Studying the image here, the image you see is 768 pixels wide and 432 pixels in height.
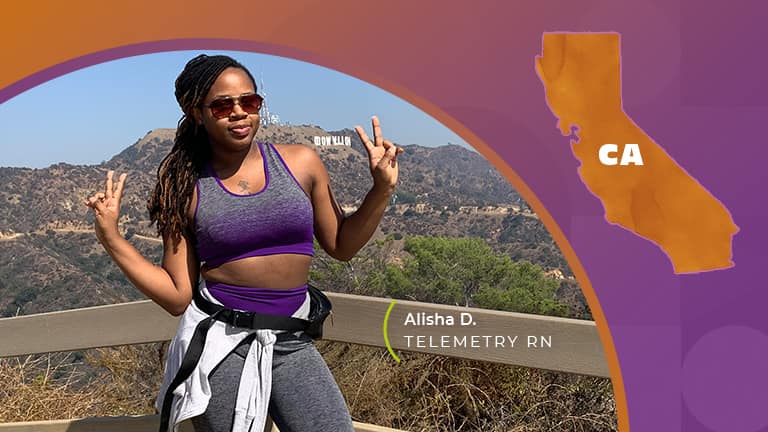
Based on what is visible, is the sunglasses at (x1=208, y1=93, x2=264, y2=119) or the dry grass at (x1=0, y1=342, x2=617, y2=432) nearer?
the sunglasses at (x1=208, y1=93, x2=264, y2=119)

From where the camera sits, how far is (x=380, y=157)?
94.6 inches

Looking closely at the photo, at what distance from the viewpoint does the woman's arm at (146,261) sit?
235 centimetres

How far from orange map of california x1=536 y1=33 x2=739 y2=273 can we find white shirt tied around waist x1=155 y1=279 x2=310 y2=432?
4.92ft

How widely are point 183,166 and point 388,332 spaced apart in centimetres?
136

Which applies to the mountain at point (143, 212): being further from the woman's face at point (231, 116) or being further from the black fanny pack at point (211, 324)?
the woman's face at point (231, 116)

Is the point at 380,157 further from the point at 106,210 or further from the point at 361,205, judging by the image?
the point at 106,210

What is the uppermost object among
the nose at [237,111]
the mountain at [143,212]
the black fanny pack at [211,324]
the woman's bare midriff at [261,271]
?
the nose at [237,111]

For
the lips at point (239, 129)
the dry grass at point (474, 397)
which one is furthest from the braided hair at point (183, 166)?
the dry grass at point (474, 397)

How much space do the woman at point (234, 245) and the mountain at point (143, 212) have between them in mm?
4922

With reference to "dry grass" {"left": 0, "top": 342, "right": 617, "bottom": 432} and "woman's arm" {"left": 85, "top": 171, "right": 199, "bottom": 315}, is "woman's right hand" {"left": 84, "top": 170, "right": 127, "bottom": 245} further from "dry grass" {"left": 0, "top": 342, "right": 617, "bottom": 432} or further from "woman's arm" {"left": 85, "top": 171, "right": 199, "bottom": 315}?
"dry grass" {"left": 0, "top": 342, "right": 617, "bottom": 432}

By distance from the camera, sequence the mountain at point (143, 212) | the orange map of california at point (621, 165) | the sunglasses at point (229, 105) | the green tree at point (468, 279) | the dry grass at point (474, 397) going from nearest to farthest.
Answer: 1. the sunglasses at point (229, 105)
2. the orange map of california at point (621, 165)
3. the dry grass at point (474, 397)
4. the green tree at point (468, 279)
5. the mountain at point (143, 212)

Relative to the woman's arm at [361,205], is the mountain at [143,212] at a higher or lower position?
lower

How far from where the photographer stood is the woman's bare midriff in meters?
2.39

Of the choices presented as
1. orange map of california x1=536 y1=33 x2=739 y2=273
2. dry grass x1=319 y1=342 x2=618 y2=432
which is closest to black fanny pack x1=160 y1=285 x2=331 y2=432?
orange map of california x1=536 y1=33 x2=739 y2=273
